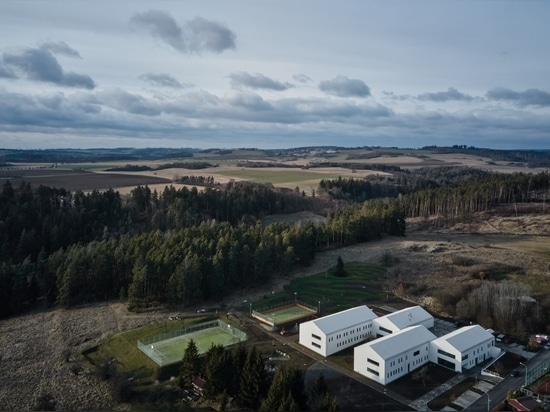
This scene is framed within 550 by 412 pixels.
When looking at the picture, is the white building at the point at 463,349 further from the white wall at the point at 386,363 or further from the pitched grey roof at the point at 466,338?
the white wall at the point at 386,363

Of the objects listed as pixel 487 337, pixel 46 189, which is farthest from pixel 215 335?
pixel 46 189

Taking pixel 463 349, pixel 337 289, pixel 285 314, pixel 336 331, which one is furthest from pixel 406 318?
pixel 337 289

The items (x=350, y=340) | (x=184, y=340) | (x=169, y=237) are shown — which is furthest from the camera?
(x=169, y=237)

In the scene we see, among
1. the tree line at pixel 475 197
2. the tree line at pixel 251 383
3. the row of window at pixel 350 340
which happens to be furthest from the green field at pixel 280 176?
the tree line at pixel 251 383

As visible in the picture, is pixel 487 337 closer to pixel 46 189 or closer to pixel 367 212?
pixel 367 212

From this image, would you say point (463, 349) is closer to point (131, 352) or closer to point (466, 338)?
point (466, 338)

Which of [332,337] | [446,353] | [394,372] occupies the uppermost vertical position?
[332,337]

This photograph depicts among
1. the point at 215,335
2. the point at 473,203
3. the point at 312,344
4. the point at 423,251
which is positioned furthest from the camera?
the point at 473,203
